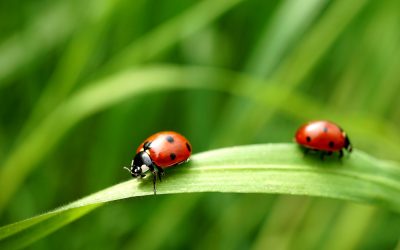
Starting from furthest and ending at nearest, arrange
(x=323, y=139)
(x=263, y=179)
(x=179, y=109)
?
(x=179, y=109) < (x=323, y=139) < (x=263, y=179)

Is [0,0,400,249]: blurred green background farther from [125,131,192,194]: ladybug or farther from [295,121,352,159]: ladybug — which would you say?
[125,131,192,194]: ladybug

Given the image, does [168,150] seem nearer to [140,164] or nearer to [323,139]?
[140,164]

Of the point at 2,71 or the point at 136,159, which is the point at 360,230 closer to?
the point at 136,159

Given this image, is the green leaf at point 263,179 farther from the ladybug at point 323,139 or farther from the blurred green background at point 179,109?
the blurred green background at point 179,109

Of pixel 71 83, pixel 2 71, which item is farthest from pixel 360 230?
pixel 2 71

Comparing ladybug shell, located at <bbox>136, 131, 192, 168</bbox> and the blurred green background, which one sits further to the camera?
the blurred green background

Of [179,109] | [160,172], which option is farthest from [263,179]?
[179,109]

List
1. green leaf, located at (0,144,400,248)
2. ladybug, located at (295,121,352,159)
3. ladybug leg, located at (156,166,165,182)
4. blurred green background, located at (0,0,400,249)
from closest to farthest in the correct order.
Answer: green leaf, located at (0,144,400,248) → ladybug leg, located at (156,166,165,182) → ladybug, located at (295,121,352,159) → blurred green background, located at (0,0,400,249)

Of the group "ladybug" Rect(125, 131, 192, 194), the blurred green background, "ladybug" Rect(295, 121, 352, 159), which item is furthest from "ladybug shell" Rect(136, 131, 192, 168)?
the blurred green background
